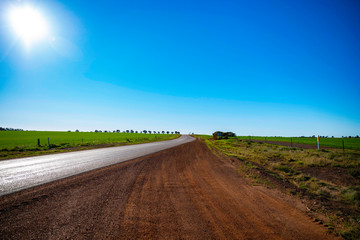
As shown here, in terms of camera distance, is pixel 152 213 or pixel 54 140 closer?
pixel 152 213

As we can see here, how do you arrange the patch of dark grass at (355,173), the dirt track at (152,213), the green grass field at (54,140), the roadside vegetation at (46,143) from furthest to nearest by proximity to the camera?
the green grass field at (54,140) → the roadside vegetation at (46,143) → the patch of dark grass at (355,173) → the dirt track at (152,213)

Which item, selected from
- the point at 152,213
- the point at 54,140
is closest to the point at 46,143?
the point at 54,140

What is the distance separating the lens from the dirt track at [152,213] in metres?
2.92

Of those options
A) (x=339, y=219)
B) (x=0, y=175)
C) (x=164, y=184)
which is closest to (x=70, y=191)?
(x=164, y=184)

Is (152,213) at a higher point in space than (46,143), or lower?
higher

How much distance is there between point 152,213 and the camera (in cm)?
366

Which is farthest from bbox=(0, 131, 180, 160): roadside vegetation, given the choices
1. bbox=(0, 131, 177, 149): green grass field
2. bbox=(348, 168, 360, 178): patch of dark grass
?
bbox=(348, 168, 360, 178): patch of dark grass

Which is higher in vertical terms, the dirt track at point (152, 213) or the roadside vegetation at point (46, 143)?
the dirt track at point (152, 213)

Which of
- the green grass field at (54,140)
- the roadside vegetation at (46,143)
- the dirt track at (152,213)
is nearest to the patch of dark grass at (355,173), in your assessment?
the dirt track at (152,213)

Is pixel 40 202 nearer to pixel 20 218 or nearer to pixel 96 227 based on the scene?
pixel 20 218

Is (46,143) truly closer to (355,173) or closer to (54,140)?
(54,140)

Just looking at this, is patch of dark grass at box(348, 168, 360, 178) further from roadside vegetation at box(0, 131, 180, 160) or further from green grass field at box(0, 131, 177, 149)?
green grass field at box(0, 131, 177, 149)

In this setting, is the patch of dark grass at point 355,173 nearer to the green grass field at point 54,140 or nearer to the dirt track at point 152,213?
the dirt track at point 152,213

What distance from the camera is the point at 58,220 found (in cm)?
336
